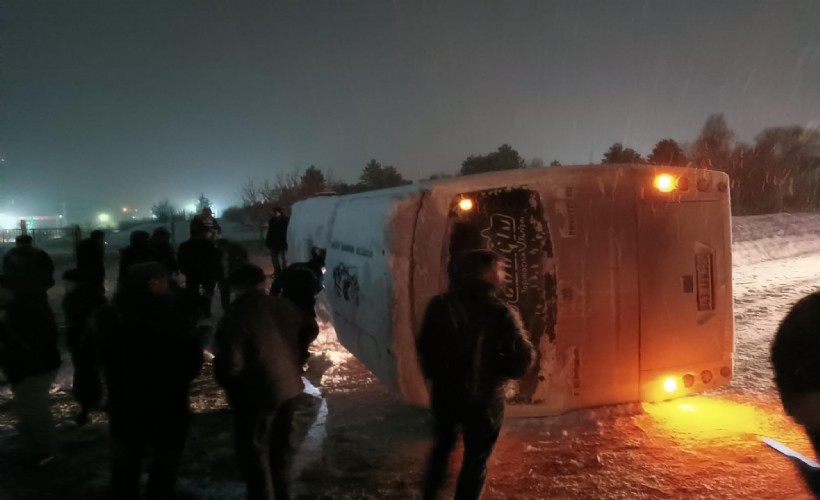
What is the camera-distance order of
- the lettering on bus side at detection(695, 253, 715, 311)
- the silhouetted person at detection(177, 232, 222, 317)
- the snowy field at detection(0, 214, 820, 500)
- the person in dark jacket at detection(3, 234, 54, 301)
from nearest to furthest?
the snowy field at detection(0, 214, 820, 500) < the lettering on bus side at detection(695, 253, 715, 311) < the person in dark jacket at detection(3, 234, 54, 301) < the silhouetted person at detection(177, 232, 222, 317)

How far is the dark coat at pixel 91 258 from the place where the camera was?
7000 millimetres

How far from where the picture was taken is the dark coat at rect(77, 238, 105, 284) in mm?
7000

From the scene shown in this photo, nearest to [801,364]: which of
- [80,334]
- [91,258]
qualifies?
[80,334]

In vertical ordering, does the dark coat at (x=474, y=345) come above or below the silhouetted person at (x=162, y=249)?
below

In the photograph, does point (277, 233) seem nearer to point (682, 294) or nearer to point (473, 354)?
point (682, 294)

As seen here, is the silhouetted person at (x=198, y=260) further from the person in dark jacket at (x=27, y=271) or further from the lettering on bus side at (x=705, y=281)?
the lettering on bus side at (x=705, y=281)

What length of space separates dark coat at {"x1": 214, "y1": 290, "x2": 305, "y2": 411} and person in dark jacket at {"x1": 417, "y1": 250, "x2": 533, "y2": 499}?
0.92 meters

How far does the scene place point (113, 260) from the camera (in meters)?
24.7

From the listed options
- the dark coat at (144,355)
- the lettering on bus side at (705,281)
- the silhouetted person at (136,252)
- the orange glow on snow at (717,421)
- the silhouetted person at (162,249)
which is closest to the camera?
the dark coat at (144,355)

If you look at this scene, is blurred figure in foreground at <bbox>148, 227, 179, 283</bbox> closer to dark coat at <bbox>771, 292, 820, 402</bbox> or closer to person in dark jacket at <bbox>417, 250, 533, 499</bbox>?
person in dark jacket at <bbox>417, 250, 533, 499</bbox>

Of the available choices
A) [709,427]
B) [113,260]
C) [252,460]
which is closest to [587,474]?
[709,427]

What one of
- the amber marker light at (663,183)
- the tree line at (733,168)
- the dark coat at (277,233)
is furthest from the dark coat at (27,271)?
the tree line at (733,168)

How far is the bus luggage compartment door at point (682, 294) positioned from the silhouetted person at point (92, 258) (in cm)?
547

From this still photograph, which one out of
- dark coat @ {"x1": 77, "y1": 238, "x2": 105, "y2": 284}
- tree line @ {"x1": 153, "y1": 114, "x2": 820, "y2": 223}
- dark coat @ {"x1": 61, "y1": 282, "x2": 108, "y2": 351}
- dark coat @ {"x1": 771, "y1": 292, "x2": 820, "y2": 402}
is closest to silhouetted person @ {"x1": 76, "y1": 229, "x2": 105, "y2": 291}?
dark coat @ {"x1": 77, "y1": 238, "x2": 105, "y2": 284}
